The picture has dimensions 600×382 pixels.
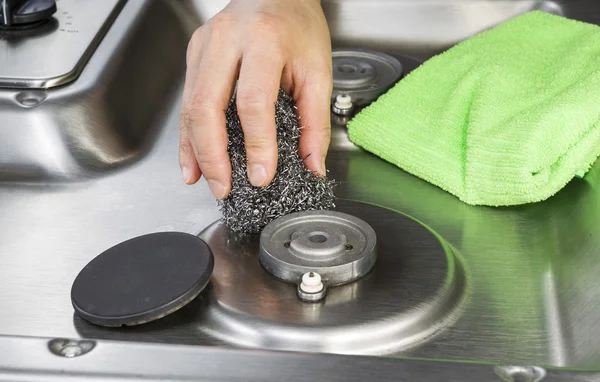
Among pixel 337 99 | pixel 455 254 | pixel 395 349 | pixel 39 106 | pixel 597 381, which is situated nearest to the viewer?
pixel 597 381

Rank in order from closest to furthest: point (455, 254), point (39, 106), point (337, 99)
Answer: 1. point (455, 254)
2. point (39, 106)
3. point (337, 99)

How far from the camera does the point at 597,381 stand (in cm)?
45

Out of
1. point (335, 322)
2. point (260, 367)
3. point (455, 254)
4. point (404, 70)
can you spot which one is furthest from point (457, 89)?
point (260, 367)

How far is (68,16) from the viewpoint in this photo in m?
0.96

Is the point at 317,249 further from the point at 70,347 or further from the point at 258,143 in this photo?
the point at 70,347

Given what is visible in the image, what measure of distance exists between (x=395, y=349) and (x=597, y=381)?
0.52ft

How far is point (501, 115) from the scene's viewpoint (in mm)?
805

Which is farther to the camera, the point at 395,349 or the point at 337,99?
the point at 337,99

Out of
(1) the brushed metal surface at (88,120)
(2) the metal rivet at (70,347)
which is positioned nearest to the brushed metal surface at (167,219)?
(1) the brushed metal surface at (88,120)

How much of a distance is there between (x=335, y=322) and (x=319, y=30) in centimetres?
28

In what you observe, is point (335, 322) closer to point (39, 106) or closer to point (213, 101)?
point (213, 101)

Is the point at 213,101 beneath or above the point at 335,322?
above

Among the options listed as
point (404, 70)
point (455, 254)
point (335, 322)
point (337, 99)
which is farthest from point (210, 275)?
point (404, 70)

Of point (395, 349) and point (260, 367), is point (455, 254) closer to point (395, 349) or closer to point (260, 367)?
point (395, 349)
